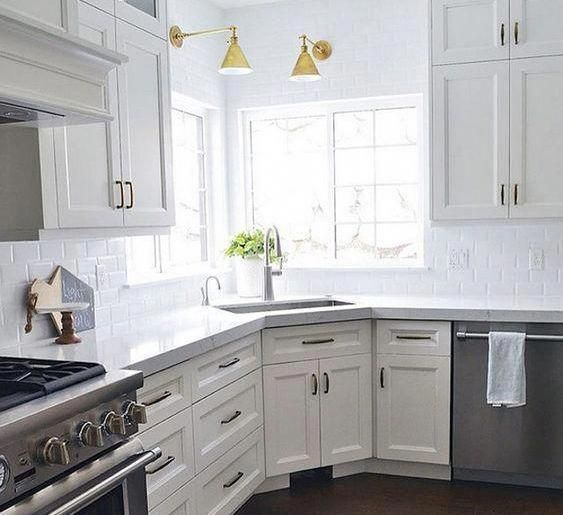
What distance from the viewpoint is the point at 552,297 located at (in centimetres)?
362

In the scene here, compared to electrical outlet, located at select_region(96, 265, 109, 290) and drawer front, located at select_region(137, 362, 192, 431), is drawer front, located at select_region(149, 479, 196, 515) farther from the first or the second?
electrical outlet, located at select_region(96, 265, 109, 290)

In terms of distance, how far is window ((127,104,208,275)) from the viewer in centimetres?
368

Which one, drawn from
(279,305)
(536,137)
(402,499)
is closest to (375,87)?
(536,137)

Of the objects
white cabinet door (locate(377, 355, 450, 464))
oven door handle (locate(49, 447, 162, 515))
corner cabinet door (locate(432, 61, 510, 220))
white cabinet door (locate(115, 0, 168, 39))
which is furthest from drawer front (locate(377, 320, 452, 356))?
white cabinet door (locate(115, 0, 168, 39))

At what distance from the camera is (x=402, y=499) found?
10.5ft

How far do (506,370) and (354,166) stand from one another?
167 centimetres

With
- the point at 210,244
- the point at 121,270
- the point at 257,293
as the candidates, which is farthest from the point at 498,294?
the point at 121,270

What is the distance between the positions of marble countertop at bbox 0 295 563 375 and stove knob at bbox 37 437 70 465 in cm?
47

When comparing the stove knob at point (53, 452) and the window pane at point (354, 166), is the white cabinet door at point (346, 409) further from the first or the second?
the stove knob at point (53, 452)

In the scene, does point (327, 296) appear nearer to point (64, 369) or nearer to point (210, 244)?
point (210, 244)

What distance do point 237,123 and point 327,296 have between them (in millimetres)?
1317

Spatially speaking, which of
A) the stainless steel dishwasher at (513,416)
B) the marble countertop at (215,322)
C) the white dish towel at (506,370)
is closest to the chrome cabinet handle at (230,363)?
the marble countertop at (215,322)

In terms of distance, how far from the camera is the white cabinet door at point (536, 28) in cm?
329

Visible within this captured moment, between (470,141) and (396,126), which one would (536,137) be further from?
(396,126)
